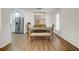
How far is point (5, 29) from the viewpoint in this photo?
228 centimetres

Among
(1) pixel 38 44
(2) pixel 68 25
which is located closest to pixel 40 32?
(1) pixel 38 44

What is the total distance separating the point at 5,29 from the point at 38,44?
818 millimetres

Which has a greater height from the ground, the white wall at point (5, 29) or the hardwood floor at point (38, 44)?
the white wall at point (5, 29)

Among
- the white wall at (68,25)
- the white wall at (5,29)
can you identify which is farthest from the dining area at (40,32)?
the white wall at (5,29)

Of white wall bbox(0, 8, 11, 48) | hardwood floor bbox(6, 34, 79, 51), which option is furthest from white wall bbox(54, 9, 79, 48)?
white wall bbox(0, 8, 11, 48)

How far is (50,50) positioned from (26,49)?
1.67 feet

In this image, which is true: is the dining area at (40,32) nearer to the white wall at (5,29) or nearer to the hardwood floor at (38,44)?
the hardwood floor at (38,44)

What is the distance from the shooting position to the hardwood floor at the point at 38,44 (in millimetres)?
2182

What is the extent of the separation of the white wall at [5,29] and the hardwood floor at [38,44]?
0.15m

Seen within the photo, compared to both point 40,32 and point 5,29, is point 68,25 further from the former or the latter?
point 5,29

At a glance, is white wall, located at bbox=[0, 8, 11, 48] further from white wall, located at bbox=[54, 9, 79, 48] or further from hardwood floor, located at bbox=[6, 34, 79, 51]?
white wall, located at bbox=[54, 9, 79, 48]
